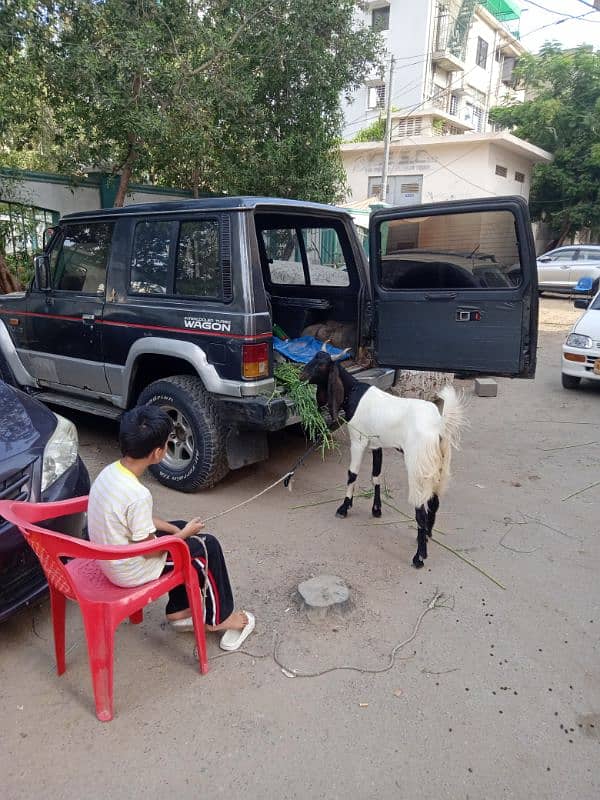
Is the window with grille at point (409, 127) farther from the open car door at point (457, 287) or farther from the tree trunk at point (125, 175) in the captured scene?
the open car door at point (457, 287)

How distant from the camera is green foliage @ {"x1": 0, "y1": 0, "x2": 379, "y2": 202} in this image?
734 centimetres

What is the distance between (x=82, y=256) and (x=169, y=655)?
11.6 feet

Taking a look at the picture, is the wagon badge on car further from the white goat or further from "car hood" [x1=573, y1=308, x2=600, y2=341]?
"car hood" [x1=573, y1=308, x2=600, y2=341]

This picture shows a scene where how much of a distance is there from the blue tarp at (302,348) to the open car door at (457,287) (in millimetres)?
427

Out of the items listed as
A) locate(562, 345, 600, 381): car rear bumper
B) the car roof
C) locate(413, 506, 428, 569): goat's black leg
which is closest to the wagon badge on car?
the car roof

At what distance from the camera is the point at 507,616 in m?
3.06

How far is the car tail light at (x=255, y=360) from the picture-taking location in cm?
385

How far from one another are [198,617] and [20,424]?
59.5 inches

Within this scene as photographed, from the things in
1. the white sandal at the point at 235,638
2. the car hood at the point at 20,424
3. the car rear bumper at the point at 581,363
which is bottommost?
the white sandal at the point at 235,638

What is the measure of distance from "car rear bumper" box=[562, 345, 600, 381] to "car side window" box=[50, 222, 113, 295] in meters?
5.88

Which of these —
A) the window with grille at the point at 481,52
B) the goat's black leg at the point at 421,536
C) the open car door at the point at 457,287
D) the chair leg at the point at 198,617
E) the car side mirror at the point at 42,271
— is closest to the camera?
the chair leg at the point at 198,617

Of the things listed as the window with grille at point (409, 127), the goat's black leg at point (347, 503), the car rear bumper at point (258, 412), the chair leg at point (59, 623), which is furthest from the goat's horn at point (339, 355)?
the window with grille at point (409, 127)

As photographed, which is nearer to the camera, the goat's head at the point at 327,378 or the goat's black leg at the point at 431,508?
the goat's black leg at the point at 431,508

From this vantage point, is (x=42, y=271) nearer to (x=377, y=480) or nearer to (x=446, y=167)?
(x=377, y=480)
